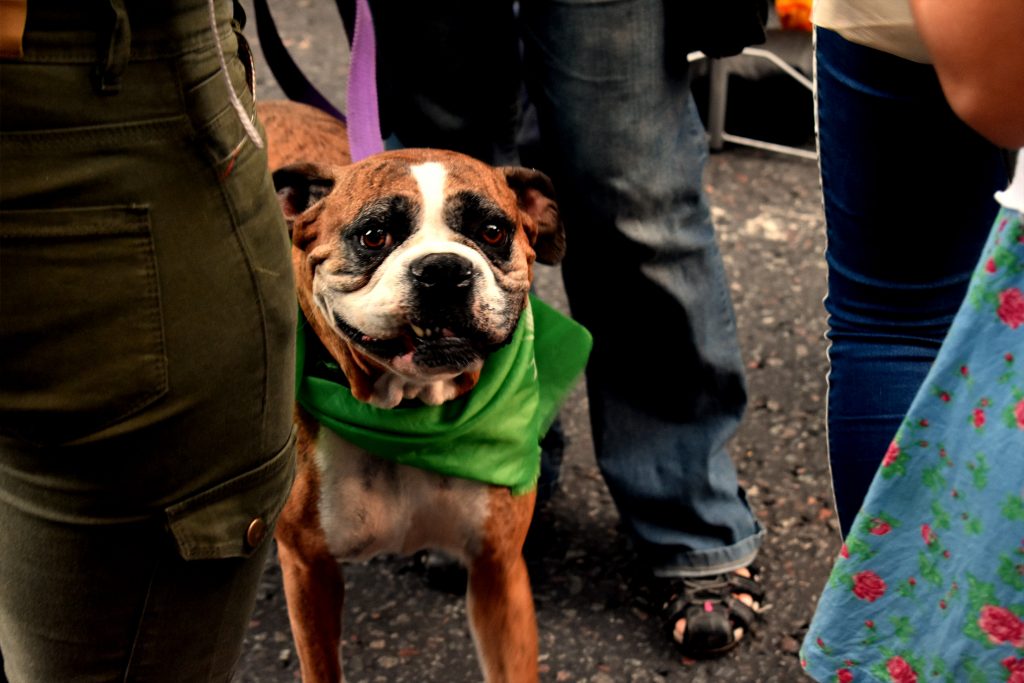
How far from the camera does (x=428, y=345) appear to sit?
1967 mm

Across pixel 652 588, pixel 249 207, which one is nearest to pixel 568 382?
pixel 652 588

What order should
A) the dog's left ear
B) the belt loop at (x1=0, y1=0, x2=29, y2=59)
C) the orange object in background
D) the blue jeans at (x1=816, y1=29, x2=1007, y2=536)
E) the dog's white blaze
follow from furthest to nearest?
1. the orange object in background
2. the dog's left ear
3. the dog's white blaze
4. the blue jeans at (x1=816, y1=29, x2=1007, y2=536)
5. the belt loop at (x1=0, y1=0, x2=29, y2=59)

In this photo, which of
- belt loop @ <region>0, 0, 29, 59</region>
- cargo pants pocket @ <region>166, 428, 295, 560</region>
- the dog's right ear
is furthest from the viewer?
the dog's right ear

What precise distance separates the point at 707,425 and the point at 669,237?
448 mm

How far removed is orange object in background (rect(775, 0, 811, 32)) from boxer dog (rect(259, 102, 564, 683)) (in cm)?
271

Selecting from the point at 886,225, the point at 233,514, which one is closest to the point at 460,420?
the point at 886,225

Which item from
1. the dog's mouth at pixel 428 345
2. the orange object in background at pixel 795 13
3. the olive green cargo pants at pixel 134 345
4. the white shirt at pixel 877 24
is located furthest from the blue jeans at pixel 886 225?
the orange object in background at pixel 795 13

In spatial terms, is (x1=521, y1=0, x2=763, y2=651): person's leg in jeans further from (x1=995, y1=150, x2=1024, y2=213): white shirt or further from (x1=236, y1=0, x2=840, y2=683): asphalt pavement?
(x1=995, y1=150, x2=1024, y2=213): white shirt

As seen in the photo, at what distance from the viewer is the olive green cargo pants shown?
3.49ft

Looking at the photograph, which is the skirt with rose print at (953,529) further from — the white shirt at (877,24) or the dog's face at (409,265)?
the dog's face at (409,265)

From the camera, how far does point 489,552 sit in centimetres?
220

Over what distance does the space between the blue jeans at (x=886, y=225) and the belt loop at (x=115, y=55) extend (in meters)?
1.18

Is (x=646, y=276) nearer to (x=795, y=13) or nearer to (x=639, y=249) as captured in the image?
(x=639, y=249)

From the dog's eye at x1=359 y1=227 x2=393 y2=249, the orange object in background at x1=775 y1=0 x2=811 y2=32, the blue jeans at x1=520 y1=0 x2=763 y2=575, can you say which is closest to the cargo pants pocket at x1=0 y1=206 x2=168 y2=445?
the dog's eye at x1=359 y1=227 x2=393 y2=249
